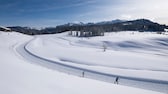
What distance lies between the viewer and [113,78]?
1808 centimetres

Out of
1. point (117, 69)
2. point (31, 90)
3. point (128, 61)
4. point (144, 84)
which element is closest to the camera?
point (31, 90)

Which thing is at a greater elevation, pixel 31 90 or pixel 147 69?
pixel 31 90

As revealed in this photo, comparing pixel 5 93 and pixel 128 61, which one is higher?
pixel 5 93

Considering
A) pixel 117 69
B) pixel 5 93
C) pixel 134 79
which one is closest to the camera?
pixel 5 93

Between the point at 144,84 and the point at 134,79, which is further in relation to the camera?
the point at 134,79

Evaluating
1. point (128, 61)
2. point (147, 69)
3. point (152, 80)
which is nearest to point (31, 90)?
point (152, 80)

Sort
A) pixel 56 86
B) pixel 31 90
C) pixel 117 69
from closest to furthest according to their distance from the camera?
pixel 31 90 → pixel 56 86 → pixel 117 69

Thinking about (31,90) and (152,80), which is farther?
(152,80)

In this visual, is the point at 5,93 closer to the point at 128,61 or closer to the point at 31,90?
the point at 31,90

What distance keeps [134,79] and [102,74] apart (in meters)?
3.28

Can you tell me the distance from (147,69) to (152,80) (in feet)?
13.8

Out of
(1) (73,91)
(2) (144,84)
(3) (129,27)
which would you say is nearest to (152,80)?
(2) (144,84)

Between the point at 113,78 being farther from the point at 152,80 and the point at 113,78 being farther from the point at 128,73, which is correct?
the point at 152,80

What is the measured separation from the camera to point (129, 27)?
141m
